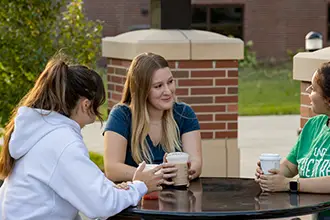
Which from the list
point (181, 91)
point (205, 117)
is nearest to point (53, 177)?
point (181, 91)

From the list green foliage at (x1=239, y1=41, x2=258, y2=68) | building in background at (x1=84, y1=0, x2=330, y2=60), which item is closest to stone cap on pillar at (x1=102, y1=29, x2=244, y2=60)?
green foliage at (x1=239, y1=41, x2=258, y2=68)

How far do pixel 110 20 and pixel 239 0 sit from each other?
157 inches

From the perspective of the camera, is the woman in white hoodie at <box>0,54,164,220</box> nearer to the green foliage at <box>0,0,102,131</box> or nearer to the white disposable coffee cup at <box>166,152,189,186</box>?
the white disposable coffee cup at <box>166,152,189,186</box>

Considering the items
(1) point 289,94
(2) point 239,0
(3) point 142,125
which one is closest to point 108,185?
(3) point 142,125

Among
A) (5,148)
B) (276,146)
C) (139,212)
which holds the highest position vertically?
(5,148)

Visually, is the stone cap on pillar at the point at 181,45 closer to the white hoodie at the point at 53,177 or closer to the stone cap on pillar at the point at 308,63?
the stone cap on pillar at the point at 308,63

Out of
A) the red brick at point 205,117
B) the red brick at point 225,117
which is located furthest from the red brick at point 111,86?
the red brick at point 225,117

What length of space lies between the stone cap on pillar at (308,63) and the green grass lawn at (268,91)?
933cm

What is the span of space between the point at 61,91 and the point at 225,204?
2.85 feet

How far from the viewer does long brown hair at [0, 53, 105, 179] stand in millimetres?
3430

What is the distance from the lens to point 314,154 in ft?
13.3

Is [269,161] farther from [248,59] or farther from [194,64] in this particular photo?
[248,59]

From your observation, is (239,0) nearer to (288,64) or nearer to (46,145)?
(288,64)

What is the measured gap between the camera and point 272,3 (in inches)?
972
